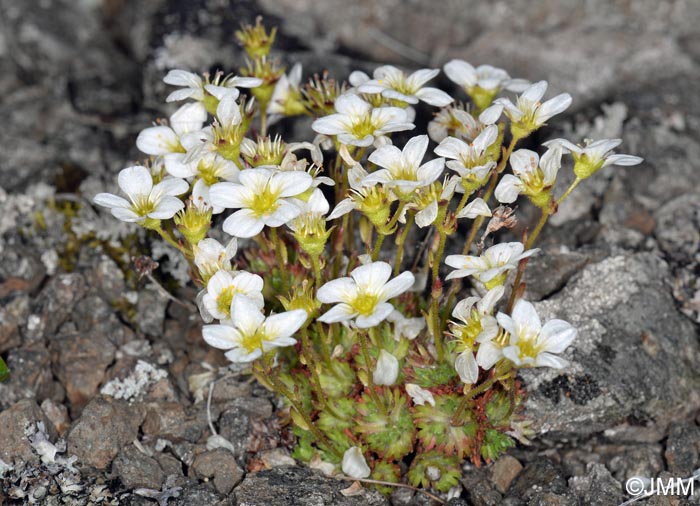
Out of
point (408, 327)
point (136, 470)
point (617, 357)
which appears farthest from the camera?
point (617, 357)

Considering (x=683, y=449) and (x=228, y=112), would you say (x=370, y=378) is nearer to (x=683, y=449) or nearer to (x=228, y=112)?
(x=228, y=112)

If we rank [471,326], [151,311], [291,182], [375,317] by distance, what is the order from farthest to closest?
1. [151,311]
2. [471,326]
3. [291,182]
4. [375,317]

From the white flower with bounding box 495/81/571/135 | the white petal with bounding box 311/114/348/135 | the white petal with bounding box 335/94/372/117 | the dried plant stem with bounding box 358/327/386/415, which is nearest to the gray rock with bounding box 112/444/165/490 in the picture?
the dried plant stem with bounding box 358/327/386/415

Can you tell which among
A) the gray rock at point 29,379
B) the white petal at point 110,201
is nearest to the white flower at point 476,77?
the white petal at point 110,201

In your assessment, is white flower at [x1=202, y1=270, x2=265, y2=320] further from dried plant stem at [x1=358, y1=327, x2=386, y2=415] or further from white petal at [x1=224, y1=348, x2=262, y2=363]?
dried plant stem at [x1=358, y1=327, x2=386, y2=415]

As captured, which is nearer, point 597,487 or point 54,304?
point 597,487

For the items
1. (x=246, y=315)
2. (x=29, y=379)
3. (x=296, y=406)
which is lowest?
(x=29, y=379)

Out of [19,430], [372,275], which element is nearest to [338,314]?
[372,275]
